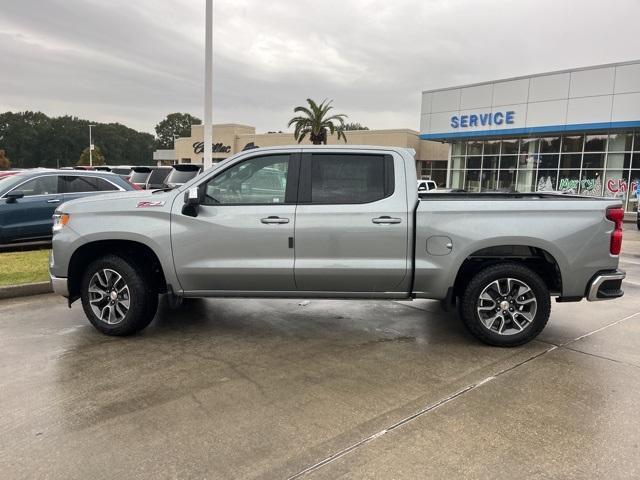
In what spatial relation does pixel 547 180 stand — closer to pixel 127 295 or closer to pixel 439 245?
pixel 439 245

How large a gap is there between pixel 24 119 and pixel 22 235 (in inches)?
4449

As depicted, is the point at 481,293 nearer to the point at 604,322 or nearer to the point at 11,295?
the point at 604,322

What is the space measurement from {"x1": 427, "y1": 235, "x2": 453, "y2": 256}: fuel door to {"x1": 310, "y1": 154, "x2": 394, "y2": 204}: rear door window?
2.04 ft

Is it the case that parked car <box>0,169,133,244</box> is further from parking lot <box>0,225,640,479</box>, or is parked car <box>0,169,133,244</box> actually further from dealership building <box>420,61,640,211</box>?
dealership building <box>420,61,640,211</box>

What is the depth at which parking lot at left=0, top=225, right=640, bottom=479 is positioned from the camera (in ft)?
9.84

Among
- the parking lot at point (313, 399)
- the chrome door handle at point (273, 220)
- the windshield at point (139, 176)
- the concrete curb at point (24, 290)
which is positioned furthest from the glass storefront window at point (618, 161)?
the concrete curb at point (24, 290)

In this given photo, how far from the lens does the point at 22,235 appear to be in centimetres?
987

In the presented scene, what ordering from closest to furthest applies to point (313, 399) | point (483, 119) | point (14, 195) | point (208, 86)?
point (313, 399) → point (14, 195) → point (208, 86) → point (483, 119)

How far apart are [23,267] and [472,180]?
98.9 feet

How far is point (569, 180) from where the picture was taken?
29141mm

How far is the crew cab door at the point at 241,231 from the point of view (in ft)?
16.2

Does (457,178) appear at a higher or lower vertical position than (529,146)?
lower

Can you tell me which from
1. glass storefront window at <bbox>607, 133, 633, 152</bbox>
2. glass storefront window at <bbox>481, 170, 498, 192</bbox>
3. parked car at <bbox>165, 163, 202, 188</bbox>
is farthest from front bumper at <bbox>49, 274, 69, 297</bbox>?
glass storefront window at <bbox>481, 170, 498, 192</bbox>

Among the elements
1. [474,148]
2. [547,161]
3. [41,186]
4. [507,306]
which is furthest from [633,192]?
[41,186]
